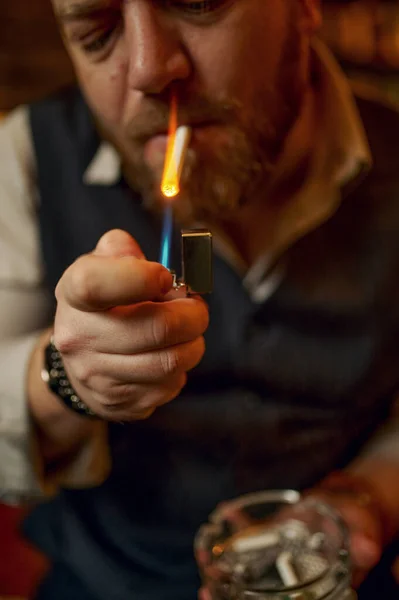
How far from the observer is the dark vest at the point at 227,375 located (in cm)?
89

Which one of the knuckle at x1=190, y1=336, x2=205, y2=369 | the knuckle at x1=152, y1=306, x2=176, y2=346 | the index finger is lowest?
the knuckle at x1=190, y1=336, x2=205, y2=369

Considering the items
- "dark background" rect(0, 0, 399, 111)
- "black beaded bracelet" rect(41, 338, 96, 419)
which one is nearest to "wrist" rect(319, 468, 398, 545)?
"black beaded bracelet" rect(41, 338, 96, 419)

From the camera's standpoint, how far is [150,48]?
2.01 ft

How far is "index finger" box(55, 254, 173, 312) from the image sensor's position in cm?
39

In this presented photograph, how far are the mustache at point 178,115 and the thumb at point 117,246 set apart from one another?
0.26 metres

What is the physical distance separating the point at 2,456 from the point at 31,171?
42 cm

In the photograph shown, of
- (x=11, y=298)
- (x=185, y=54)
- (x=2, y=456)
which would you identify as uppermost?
(x=185, y=54)

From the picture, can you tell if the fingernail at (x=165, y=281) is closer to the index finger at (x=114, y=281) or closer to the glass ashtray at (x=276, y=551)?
the index finger at (x=114, y=281)

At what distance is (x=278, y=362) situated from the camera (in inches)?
35.7

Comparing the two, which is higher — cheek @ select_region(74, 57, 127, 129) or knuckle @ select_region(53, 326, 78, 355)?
cheek @ select_region(74, 57, 127, 129)

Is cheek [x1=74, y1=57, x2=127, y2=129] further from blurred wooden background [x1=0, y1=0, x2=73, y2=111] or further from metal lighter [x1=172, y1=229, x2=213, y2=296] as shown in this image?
blurred wooden background [x1=0, y1=0, x2=73, y2=111]

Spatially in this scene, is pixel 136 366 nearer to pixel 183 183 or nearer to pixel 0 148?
pixel 183 183

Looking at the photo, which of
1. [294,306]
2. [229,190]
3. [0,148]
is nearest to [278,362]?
[294,306]

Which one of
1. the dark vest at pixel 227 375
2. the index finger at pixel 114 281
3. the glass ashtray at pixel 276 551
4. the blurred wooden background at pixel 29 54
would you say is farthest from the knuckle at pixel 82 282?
the blurred wooden background at pixel 29 54
